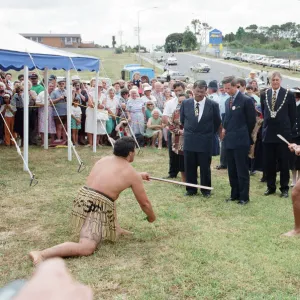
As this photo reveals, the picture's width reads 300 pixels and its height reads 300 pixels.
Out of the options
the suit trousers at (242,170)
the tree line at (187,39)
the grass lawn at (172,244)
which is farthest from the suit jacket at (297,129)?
the tree line at (187,39)

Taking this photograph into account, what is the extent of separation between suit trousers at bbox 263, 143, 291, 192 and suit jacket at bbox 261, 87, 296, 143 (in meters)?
0.14

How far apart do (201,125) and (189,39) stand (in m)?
90.5

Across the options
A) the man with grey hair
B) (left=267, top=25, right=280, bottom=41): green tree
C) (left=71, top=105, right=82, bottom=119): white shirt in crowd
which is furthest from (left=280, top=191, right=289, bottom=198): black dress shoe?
(left=267, top=25, right=280, bottom=41): green tree

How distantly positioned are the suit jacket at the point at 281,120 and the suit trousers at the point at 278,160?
14cm

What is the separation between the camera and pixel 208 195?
24.6ft

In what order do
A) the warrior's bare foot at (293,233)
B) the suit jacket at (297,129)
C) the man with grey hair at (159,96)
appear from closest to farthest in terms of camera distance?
1. the warrior's bare foot at (293,233)
2. the suit jacket at (297,129)
3. the man with grey hair at (159,96)

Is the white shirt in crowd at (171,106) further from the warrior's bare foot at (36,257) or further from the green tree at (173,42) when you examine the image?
the green tree at (173,42)

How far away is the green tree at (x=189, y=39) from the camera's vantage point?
9512cm

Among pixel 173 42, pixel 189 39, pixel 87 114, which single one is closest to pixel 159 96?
pixel 87 114

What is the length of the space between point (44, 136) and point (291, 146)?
695 cm

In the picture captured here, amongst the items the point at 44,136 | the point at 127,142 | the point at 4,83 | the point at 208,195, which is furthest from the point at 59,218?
the point at 4,83

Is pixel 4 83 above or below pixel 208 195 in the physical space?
above

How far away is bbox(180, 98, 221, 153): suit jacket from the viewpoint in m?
7.29

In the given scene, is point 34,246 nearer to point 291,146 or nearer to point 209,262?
point 209,262
